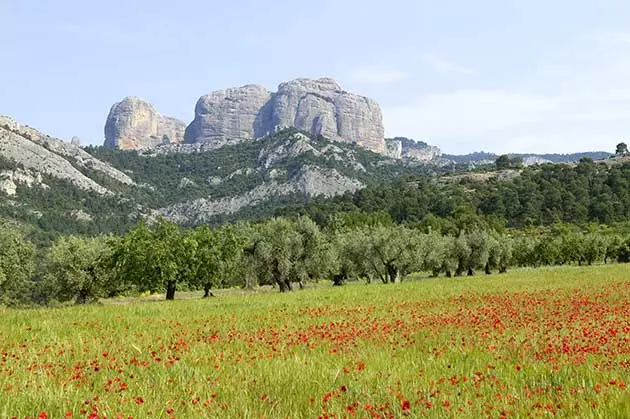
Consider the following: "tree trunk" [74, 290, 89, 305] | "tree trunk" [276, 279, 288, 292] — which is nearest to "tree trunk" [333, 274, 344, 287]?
"tree trunk" [276, 279, 288, 292]

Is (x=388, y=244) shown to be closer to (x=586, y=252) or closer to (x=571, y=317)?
(x=571, y=317)

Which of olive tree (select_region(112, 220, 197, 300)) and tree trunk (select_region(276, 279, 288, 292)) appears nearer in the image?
olive tree (select_region(112, 220, 197, 300))

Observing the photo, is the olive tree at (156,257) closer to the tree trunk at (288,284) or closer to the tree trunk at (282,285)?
the tree trunk at (282,285)

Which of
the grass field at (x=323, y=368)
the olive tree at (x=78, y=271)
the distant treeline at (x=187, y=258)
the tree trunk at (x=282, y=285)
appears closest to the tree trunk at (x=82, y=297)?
the olive tree at (x=78, y=271)

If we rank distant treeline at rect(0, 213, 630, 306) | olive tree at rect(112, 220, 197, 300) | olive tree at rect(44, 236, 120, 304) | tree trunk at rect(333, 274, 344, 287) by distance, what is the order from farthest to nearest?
tree trunk at rect(333, 274, 344, 287), olive tree at rect(44, 236, 120, 304), distant treeline at rect(0, 213, 630, 306), olive tree at rect(112, 220, 197, 300)

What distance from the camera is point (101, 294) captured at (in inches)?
2279

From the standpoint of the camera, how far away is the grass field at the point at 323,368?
602cm

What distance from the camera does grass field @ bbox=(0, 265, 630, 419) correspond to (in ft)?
19.7

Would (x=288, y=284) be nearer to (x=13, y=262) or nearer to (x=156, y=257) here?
(x=156, y=257)

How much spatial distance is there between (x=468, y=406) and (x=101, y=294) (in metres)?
57.9

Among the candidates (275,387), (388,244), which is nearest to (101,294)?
(388,244)

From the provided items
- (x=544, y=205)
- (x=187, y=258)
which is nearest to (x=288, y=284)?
(x=187, y=258)

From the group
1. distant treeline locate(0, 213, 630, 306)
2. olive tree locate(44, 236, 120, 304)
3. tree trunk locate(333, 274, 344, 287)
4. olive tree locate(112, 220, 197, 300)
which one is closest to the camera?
olive tree locate(112, 220, 197, 300)

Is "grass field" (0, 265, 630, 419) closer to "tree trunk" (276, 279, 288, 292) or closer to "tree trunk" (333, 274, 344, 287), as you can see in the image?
"tree trunk" (276, 279, 288, 292)
